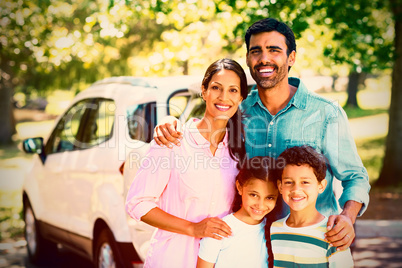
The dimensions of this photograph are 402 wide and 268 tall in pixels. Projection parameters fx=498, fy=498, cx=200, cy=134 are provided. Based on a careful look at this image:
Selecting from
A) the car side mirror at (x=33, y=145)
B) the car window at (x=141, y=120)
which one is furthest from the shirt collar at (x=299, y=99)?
the car side mirror at (x=33, y=145)

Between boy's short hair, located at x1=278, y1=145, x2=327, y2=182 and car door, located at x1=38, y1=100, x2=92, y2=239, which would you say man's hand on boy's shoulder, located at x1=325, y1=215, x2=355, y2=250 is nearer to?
boy's short hair, located at x1=278, y1=145, x2=327, y2=182

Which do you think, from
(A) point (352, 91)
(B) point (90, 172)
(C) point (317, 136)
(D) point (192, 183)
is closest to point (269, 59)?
(C) point (317, 136)

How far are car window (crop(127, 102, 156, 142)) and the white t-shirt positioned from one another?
5.11ft

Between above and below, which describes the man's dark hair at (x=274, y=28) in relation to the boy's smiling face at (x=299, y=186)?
above

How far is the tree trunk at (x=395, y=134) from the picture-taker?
10.2 metres

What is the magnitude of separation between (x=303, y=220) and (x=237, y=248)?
39cm

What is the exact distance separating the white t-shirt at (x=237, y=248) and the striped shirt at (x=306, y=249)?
8 centimetres

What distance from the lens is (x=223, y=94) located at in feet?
9.13

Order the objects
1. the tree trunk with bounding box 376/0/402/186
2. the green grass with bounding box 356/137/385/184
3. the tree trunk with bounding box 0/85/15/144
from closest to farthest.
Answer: the tree trunk with bounding box 376/0/402/186
the green grass with bounding box 356/137/385/184
the tree trunk with bounding box 0/85/15/144

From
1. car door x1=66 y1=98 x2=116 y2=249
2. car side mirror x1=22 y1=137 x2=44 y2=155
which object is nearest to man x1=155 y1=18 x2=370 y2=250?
car door x1=66 y1=98 x2=116 y2=249

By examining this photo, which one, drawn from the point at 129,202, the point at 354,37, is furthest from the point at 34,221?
the point at 354,37

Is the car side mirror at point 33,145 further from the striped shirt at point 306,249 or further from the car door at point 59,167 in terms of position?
the striped shirt at point 306,249

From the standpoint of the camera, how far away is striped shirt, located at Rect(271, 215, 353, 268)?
8.50ft

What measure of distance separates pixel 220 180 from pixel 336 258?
73cm
